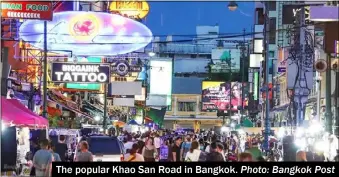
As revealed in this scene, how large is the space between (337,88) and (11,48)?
50.4 ft

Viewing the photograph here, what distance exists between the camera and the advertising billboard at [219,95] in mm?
61844

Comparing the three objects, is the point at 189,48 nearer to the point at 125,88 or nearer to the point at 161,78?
the point at 161,78

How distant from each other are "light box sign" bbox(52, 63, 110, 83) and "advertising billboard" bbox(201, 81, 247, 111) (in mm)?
34938

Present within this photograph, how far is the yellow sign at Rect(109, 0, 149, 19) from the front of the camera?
110 ft

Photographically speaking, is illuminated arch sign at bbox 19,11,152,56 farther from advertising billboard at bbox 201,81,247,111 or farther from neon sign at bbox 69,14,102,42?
advertising billboard at bbox 201,81,247,111

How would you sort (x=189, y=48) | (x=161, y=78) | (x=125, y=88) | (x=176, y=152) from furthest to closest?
(x=189, y=48) < (x=161, y=78) < (x=125, y=88) < (x=176, y=152)

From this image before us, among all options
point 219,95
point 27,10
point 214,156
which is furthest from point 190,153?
point 219,95

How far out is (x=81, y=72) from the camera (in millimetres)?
26375

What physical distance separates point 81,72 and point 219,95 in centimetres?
3732

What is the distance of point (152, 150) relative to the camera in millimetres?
21547

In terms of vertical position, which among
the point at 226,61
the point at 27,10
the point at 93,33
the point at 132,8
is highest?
the point at 132,8

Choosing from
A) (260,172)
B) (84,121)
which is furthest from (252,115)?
(260,172)
